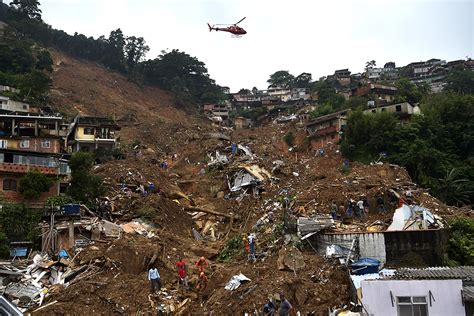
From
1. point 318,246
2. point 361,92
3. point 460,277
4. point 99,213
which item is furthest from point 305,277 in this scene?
point 361,92

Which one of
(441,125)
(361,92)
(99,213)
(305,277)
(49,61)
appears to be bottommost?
(305,277)

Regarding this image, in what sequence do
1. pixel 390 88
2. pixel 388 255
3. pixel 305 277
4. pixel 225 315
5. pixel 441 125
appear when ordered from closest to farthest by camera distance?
pixel 225 315, pixel 305 277, pixel 388 255, pixel 441 125, pixel 390 88

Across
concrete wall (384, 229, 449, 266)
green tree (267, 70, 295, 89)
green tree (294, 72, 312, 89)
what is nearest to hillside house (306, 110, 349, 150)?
concrete wall (384, 229, 449, 266)

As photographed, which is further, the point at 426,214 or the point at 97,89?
the point at 97,89

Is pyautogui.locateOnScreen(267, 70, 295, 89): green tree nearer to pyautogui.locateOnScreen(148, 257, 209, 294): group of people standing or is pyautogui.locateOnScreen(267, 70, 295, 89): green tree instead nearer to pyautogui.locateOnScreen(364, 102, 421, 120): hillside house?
pyautogui.locateOnScreen(364, 102, 421, 120): hillside house

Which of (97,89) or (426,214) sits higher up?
(97,89)

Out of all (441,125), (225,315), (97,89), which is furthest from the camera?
(97,89)

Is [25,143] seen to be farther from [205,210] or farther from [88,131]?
[205,210]

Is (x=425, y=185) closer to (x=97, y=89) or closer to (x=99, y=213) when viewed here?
(x=99, y=213)
